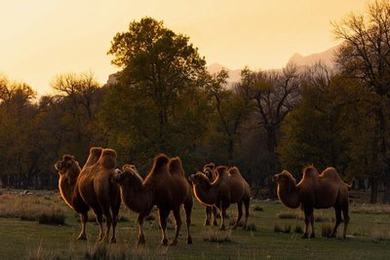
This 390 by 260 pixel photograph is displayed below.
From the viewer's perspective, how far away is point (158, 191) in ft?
53.6

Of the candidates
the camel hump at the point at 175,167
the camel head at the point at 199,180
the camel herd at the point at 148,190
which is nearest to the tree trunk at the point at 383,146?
the camel herd at the point at 148,190

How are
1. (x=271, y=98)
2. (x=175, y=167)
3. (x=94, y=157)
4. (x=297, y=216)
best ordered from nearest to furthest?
1. (x=175, y=167)
2. (x=94, y=157)
3. (x=297, y=216)
4. (x=271, y=98)

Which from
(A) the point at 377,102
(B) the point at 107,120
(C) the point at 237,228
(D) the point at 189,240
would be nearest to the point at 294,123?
(A) the point at 377,102

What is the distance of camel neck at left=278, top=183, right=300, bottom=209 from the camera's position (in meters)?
21.1

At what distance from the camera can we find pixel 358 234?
21.8 meters

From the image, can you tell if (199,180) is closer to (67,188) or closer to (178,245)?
(67,188)

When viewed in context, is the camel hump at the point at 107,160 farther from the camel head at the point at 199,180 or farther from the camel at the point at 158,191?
the camel head at the point at 199,180

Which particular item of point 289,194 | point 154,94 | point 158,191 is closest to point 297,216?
point 289,194

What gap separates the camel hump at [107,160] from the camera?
16641mm

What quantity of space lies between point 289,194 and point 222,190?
256cm

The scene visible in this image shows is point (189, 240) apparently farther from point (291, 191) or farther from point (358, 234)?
point (358, 234)

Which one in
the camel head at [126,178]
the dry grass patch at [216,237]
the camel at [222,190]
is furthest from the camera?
the camel at [222,190]

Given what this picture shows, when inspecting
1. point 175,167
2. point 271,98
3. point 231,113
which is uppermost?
point 271,98

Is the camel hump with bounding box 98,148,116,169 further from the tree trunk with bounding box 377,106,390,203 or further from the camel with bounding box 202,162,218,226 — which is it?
the tree trunk with bounding box 377,106,390,203
